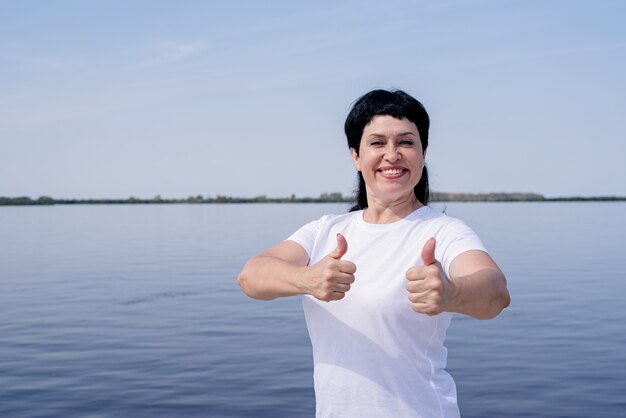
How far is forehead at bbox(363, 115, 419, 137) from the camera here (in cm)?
373

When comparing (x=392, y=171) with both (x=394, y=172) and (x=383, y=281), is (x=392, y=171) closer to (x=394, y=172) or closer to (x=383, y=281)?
(x=394, y=172)

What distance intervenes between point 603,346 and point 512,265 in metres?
20.5

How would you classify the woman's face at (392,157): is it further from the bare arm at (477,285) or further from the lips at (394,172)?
the bare arm at (477,285)

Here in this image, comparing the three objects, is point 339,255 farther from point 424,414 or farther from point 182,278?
point 182,278

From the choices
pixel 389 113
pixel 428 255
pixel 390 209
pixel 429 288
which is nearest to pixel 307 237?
pixel 390 209

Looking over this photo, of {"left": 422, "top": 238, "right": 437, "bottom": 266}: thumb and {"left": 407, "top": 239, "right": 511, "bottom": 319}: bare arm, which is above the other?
{"left": 422, "top": 238, "right": 437, "bottom": 266}: thumb

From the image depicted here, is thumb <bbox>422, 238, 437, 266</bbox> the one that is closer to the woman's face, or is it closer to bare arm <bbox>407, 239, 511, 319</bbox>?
bare arm <bbox>407, 239, 511, 319</bbox>

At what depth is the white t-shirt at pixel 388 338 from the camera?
346 cm

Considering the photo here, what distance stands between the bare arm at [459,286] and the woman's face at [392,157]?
0.49 meters

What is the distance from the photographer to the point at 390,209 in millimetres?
3781

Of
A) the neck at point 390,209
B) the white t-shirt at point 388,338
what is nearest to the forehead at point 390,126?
the neck at point 390,209

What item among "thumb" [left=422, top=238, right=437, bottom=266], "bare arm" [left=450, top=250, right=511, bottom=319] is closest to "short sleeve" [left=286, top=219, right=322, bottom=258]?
"bare arm" [left=450, top=250, right=511, bottom=319]

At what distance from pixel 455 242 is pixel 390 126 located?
0.62m

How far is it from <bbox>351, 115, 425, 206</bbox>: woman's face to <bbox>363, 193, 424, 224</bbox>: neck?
3cm
